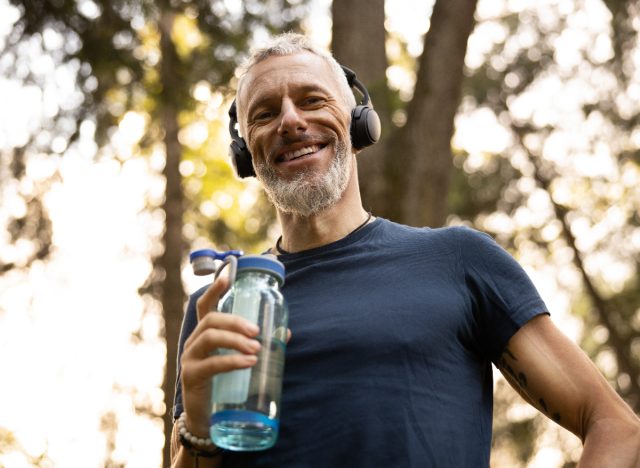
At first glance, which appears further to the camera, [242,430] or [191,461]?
[191,461]

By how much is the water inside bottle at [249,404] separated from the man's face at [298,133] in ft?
2.46

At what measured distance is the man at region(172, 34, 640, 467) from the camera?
86.1 inches

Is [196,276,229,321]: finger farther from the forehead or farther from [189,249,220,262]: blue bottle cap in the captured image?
the forehead

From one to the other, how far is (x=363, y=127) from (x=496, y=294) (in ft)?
2.84

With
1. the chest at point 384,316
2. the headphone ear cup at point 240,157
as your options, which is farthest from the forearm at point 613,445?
the headphone ear cup at point 240,157

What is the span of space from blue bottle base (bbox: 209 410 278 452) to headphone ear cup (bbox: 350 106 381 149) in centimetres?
121

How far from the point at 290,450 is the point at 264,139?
40.9 inches

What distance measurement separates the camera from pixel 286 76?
283cm

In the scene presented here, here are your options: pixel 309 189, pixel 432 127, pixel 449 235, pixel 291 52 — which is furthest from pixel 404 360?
pixel 432 127

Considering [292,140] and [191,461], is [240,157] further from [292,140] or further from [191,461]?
[191,461]

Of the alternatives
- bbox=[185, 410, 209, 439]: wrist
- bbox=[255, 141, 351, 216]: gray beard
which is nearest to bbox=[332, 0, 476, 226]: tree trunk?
bbox=[255, 141, 351, 216]: gray beard

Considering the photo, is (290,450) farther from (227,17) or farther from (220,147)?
(220,147)

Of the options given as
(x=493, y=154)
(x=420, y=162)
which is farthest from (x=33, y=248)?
(x=493, y=154)

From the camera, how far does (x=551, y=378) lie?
2322 millimetres
